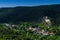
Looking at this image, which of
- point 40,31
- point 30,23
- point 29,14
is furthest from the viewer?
→ point 29,14

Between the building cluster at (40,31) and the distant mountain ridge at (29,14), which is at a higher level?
the distant mountain ridge at (29,14)

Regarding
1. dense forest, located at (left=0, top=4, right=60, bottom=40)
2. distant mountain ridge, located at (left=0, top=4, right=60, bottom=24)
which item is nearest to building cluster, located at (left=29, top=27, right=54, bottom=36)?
dense forest, located at (left=0, top=4, right=60, bottom=40)

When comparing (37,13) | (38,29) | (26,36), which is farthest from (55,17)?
(26,36)

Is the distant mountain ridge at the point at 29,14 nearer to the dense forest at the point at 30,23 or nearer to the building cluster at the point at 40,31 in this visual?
the dense forest at the point at 30,23

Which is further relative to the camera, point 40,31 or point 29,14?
point 29,14

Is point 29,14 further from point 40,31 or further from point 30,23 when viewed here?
point 40,31

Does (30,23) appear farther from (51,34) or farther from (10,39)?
(10,39)

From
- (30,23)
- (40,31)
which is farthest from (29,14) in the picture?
(40,31)

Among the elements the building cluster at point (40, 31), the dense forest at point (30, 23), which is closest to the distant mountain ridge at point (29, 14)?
the dense forest at point (30, 23)

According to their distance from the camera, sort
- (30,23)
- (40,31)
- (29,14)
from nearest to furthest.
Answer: (40,31) < (30,23) < (29,14)
